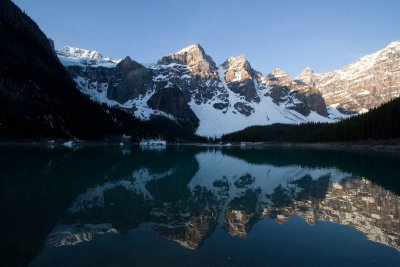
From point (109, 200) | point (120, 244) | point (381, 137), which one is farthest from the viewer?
point (381, 137)

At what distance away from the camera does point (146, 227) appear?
55.6 ft

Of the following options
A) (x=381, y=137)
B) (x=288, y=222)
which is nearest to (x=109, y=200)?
(x=288, y=222)

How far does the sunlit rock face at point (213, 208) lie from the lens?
647 inches

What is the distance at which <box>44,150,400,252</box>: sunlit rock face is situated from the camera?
1642 centimetres

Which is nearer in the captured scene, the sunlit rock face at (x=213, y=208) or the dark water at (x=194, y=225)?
the dark water at (x=194, y=225)

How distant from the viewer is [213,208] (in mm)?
22000

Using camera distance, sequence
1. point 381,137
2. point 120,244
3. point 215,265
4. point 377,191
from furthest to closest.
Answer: point 381,137 → point 377,191 → point 120,244 → point 215,265

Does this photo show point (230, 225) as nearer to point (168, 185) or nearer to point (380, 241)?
point (380, 241)

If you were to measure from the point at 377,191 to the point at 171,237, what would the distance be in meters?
20.1

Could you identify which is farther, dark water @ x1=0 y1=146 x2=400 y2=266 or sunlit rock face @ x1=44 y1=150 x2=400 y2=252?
sunlit rock face @ x1=44 y1=150 x2=400 y2=252

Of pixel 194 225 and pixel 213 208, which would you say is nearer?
pixel 194 225

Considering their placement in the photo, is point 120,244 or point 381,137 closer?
point 120,244

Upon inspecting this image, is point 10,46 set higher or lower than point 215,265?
higher

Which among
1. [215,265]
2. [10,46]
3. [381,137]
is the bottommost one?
[215,265]
